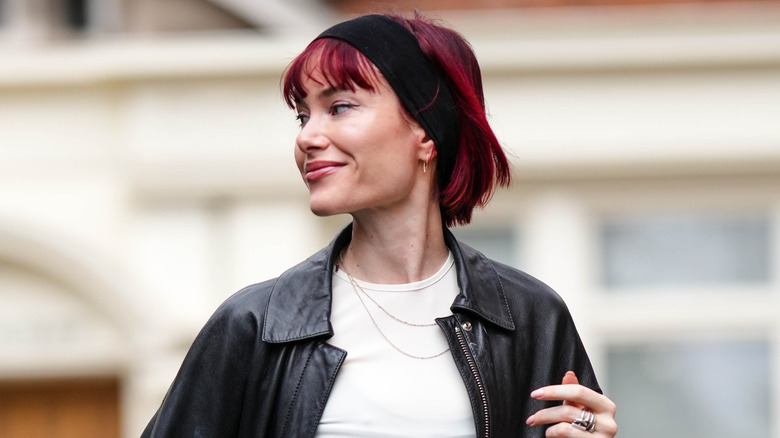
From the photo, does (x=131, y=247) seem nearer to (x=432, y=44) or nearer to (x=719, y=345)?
(x=719, y=345)

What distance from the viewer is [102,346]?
6652 millimetres

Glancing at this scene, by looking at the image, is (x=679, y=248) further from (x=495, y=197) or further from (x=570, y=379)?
(x=570, y=379)

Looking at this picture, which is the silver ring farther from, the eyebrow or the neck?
the eyebrow

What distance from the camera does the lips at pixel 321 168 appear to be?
7.49 feet

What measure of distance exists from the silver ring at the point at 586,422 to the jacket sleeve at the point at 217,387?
54 cm

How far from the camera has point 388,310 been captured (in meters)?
2.33

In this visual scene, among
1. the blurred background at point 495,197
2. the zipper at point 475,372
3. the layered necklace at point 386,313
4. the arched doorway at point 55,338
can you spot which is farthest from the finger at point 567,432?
the arched doorway at point 55,338

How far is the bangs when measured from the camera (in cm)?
227

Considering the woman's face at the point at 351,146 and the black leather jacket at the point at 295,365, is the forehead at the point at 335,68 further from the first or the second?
the black leather jacket at the point at 295,365

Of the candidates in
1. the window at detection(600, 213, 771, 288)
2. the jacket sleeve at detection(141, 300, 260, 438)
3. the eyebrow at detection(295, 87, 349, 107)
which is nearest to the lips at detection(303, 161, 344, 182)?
the eyebrow at detection(295, 87, 349, 107)

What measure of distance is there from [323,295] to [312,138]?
26cm

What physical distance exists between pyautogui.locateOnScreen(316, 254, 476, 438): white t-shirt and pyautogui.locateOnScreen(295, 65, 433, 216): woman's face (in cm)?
17

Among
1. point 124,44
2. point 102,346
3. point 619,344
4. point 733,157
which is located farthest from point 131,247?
point 733,157

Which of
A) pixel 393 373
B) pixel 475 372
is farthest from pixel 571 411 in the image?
pixel 393 373
